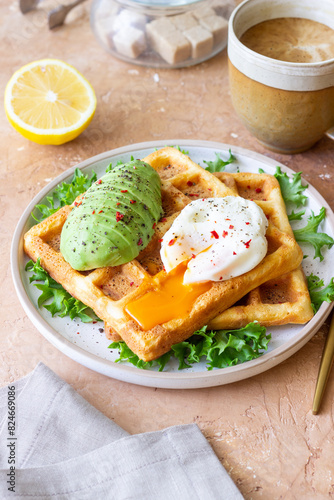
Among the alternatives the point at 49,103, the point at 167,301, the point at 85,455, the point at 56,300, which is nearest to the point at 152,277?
the point at 167,301

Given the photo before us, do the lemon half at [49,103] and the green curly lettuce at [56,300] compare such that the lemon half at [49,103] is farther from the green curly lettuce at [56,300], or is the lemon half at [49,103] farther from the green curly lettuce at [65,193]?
the green curly lettuce at [56,300]

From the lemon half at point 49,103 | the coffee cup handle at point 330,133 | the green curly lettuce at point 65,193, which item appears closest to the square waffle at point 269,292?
the coffee cup handle at point 330,133

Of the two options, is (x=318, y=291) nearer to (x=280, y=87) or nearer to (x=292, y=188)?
Result: (x=292, y=188)

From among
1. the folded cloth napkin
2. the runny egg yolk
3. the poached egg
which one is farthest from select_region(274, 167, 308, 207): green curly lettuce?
the folded cloth napkin

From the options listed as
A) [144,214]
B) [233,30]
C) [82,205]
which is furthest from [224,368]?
[233,30]

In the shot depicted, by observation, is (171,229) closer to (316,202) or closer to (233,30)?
(316,202)

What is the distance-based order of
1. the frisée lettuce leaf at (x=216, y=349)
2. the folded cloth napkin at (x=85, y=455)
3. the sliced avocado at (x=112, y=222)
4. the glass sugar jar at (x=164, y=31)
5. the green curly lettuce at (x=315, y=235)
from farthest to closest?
the glass sugar jar at (x=164, y=31) → the green curly lettuce at (x=315, y=235) → the sliced avocado at (x=112, y=222) → the frisée lettuce leaf at (x=216, y=349) → the folded cloth napkin at (x=85, y=455)

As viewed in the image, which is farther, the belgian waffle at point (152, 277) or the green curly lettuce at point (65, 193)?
the green curly lettuce at point (65, 193)
